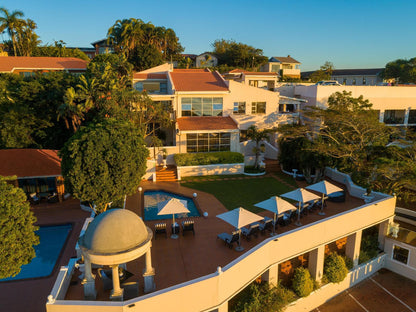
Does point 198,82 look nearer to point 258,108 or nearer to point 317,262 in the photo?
point 258,108

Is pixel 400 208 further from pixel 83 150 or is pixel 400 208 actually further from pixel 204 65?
pixel 204 65

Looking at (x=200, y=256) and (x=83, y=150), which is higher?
(x=83, y=150)

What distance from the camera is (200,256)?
1523 cm

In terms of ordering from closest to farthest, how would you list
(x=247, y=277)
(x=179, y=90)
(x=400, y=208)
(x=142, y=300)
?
1. (x=142, y=300)
2. (x=247, y=277)
3. (x=400, y=208)
4. (x=179, y=90)

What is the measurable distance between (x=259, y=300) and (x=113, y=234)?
7.96 m

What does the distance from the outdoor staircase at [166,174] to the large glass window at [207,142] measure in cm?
336

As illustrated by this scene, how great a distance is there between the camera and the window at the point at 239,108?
36.3 metres

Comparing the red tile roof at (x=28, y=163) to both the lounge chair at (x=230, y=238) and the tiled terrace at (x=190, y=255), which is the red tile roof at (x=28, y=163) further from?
the lounge chair at (x=230, y=238)

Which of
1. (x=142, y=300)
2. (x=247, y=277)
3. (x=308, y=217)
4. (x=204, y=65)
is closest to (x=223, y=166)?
(x=308, y=217)

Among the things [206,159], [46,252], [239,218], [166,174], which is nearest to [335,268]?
[239,218]

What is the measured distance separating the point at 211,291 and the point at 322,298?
30.7 ft

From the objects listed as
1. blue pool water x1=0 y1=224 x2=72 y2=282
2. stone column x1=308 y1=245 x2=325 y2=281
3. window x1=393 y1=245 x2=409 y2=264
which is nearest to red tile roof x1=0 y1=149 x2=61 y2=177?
blue pool water x1=0 y1=224 x2=72 y2=282

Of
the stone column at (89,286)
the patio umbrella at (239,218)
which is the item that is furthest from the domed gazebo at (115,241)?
the patio umbrella at (239,218)

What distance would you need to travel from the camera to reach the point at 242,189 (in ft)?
86.4
